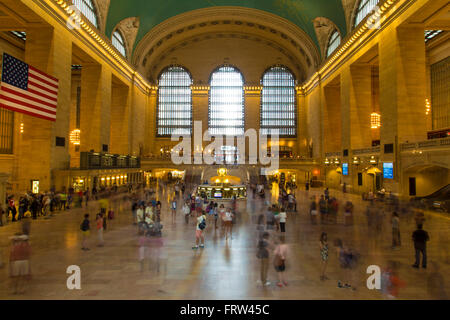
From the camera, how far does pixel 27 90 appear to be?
51.6ft

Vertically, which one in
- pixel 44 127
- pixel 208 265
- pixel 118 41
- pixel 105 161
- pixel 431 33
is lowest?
pixel 208 265

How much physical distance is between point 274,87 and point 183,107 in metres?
15.5

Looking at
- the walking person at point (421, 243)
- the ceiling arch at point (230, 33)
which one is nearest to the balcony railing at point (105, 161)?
the ceiling arch at point (230, 33)

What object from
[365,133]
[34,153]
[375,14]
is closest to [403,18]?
[375,14]

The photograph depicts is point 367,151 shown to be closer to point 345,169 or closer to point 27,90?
point 345,169

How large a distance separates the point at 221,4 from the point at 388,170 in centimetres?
3093

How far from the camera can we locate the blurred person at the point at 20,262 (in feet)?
18.0

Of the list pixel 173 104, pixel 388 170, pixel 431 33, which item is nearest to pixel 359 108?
pixel 431 33

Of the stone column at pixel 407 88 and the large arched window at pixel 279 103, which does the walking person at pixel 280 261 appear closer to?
the stone column at pixel 407 88

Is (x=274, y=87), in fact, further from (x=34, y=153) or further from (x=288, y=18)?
(x=34, y=153)

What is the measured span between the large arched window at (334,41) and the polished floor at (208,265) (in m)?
25.9

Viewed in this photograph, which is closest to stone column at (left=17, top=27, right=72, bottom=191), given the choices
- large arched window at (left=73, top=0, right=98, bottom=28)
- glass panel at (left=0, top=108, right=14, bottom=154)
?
large arched window at (left=73, top=0, right=98, bottom=28)

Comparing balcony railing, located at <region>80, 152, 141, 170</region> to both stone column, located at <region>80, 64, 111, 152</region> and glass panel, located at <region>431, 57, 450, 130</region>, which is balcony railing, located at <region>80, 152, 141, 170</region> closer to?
stone column, located at <region>80, 64, 111, 152</region>

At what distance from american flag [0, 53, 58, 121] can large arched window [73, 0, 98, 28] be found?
8925 mm
